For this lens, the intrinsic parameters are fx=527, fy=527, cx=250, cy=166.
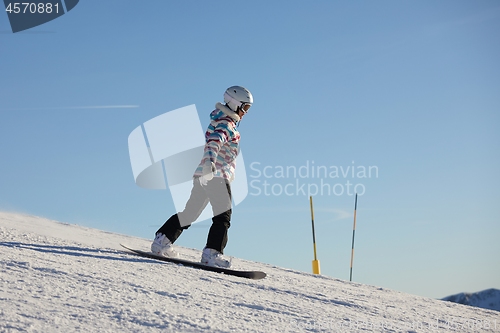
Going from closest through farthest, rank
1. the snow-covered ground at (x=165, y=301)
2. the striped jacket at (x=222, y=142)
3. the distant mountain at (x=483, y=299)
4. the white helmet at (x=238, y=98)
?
the snow-covered ground at (x=165, y=301), the striped jacket at (x=222, y=142), the white helmet at (x=238, y=98), the distant mountain at (x=483, y=299)

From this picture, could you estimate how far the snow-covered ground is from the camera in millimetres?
2873

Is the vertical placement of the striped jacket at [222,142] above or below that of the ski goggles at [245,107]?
below

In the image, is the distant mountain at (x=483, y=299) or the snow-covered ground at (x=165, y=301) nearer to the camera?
the snow-covered ground at (x=165, y=301)

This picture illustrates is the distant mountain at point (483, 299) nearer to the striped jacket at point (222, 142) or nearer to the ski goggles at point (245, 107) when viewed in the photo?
the ski goggles at point (245, 107)

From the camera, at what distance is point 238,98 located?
5492 millimetres

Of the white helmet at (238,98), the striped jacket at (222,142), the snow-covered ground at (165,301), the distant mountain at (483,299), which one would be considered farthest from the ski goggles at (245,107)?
the distant mountain at (483,299)

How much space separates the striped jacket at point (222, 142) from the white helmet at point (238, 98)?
8 centimetres

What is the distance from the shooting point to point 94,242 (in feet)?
19.8

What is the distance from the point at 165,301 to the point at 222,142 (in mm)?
2155

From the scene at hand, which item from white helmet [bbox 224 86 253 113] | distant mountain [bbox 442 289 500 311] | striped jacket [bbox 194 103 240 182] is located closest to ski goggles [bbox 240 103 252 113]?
white helmet [bbox 224 86 253 113]

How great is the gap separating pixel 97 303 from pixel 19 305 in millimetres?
426

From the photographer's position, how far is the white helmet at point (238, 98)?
18.0 ft

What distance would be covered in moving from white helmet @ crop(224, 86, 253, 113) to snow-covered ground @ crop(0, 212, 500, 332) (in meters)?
1.78

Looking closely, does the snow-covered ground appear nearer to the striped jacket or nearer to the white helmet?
the striped jacket
